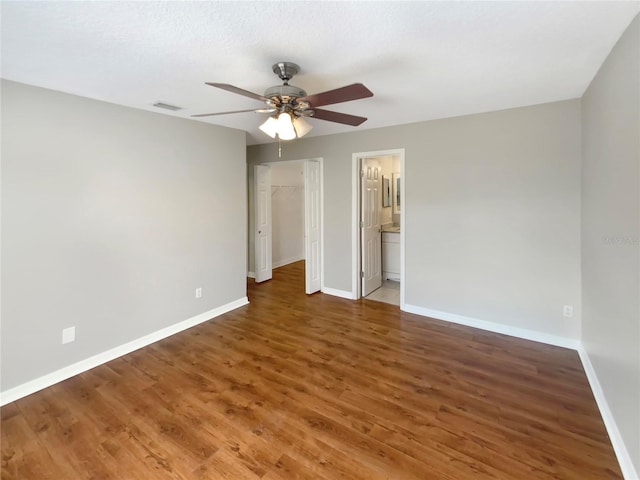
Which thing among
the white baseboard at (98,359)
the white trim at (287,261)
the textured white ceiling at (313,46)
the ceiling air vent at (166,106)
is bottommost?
the white baseboard at (98,359)

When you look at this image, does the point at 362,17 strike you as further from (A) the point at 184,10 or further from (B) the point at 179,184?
(B) the point at 179,184

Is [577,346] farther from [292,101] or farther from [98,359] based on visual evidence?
[98,359]

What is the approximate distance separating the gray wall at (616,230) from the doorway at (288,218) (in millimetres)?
3163

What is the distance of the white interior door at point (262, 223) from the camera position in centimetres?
530

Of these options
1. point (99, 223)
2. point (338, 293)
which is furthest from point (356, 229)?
point (99, 223)

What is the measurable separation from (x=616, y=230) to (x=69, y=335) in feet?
13.7

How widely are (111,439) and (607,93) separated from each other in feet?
12.9

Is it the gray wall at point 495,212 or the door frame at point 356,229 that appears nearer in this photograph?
the gray wall at point 495,212

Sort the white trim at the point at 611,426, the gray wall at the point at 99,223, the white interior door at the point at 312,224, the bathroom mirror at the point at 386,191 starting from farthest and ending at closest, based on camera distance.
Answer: the bathroom mirror at the point at 386,191 < the white interior door at the point at 312,224 < the gray wall at the point at 99,223 < the white trim at the point at 611,426

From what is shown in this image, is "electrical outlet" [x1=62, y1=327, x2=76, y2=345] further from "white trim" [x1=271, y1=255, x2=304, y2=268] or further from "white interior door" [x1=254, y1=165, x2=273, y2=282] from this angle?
"white trim" [x1=271, y1=255, x2=304, y2=268]

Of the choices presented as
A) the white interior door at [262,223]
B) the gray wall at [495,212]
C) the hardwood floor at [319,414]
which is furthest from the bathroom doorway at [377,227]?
the white interior door at [262,223]

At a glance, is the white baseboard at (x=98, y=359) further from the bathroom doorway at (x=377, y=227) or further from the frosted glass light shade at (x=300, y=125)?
the frosted glass light shade at (x=300, y=125)

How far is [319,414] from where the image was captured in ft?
7.10

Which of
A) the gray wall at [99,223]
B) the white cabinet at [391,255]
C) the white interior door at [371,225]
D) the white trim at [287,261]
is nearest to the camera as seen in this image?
the gray wall at [99,223]
